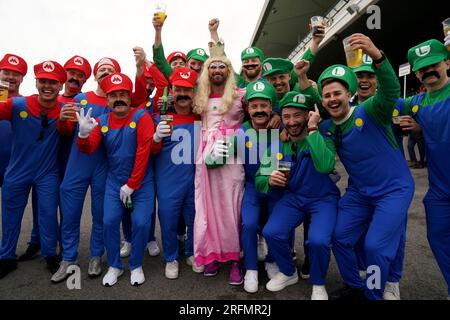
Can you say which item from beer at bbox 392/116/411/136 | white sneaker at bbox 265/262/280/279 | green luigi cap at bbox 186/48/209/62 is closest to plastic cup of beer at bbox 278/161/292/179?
beer at bbox 392/116/411/136

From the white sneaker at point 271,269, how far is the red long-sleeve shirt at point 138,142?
1623 millimetres

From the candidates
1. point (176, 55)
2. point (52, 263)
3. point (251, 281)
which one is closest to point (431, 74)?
point (251, 281)

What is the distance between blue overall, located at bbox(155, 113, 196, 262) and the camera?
9.87 feet

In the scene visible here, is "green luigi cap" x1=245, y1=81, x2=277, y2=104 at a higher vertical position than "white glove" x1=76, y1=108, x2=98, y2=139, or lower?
higher

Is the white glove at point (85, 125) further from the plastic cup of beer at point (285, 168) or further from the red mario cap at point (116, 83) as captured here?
the plastic cup of beer at point (285, 168)

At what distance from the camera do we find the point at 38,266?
328 cm

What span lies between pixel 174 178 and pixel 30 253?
2.17 m

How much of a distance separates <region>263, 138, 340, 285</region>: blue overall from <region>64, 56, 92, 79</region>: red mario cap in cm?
271

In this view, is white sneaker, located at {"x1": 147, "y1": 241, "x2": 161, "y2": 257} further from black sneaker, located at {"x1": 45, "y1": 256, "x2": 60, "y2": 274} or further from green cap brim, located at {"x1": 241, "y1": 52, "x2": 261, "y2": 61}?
green cap brim, located at {"x1": 241, "y1": 52, "x2": 261, "y2": 61}

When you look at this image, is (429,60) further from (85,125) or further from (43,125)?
(43,125)

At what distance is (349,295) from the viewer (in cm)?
243

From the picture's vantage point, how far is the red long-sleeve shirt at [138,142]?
2859mm
